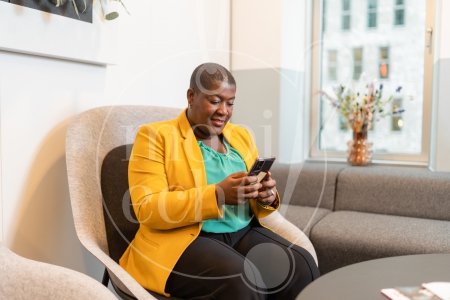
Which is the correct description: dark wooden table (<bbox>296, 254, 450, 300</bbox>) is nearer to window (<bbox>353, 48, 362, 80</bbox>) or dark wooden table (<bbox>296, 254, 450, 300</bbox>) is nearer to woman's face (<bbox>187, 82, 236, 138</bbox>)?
woman's face (<bbox>187, 82, 236, 138</bbox>)

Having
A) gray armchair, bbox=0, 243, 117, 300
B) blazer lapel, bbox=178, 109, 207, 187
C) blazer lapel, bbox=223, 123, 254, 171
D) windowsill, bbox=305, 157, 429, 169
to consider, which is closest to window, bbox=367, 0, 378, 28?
windowsill, bbox=305, 157, 429, 169

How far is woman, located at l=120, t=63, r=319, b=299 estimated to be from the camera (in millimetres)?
1327

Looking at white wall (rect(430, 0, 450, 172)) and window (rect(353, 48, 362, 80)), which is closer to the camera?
white wall (rect(430, 0, 450, 172))

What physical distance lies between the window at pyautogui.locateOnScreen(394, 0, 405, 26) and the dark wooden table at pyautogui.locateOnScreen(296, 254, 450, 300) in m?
A: 2.12

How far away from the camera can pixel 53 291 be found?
1.09 metres

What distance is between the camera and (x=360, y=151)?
286 centimetres

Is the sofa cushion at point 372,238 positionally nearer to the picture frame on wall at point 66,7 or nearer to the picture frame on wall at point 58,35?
the picture frame on wall at point 58,35

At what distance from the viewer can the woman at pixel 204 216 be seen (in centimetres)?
133

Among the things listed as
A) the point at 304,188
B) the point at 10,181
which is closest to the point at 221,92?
the point at 10,181

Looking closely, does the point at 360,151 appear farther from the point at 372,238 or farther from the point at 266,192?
the point at 266,192

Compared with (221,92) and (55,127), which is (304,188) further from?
(55,127)

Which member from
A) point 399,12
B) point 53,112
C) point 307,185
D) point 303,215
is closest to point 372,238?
point 303,215

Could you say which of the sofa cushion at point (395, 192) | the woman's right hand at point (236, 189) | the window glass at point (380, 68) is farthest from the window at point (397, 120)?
the woman's right hand at point (236, 189)

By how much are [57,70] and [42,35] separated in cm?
16
